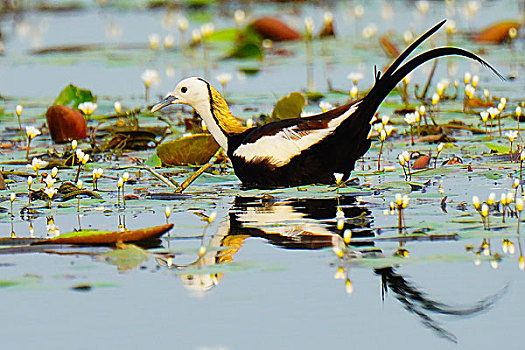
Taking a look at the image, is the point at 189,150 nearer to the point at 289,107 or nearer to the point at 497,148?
the point at 289,107

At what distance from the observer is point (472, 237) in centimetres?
542

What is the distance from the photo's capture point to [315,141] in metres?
6.76

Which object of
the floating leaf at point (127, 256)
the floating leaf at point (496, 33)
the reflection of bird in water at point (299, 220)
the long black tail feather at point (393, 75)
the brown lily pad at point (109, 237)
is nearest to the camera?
the floating leaf at point (127, 256)

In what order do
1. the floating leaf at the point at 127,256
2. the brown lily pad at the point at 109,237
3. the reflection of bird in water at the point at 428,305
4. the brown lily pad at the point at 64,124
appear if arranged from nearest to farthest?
1. the reflection of bird in water at the point at 428,305
2. the floating leaf at the point at 127,256
3. the brown lily pad at the point at 109,237
4. the brown lily pad at the point at 64,124

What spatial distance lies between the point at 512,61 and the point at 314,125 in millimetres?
7210

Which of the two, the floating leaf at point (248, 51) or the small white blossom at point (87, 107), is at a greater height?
the floating leaf at point (248, 51)

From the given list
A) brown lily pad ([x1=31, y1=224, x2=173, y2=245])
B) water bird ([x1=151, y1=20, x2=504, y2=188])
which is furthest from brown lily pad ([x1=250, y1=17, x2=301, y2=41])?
brown lily pad ([x1=31, y1=224, x2=173, y2=245])

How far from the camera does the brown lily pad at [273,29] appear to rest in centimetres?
1628

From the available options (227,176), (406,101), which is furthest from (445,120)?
(227,176)

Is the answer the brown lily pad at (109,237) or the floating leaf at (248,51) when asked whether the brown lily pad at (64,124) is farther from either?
the floating leaf at (248,51)

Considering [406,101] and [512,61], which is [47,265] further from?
[512,61]

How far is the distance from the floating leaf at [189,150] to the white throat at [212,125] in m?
→ 0.54

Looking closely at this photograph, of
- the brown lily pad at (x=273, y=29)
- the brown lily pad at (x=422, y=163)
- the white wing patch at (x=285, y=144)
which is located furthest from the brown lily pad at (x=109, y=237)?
the brown lily pad at (x=273, y=29)

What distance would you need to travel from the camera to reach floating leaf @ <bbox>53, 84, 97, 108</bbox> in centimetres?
1013
